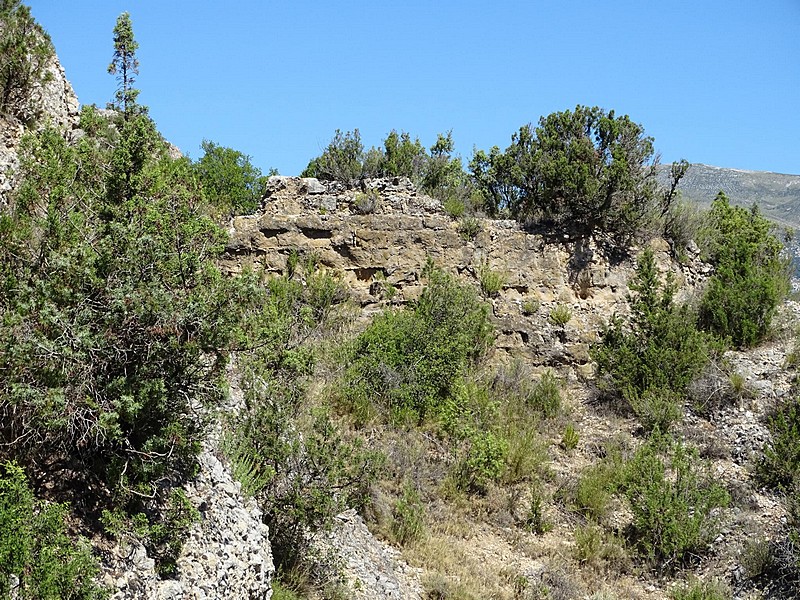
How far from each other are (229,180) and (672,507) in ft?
38.3

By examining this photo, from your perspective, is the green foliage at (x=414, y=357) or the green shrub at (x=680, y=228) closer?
the green foliage at (x=414, y=357)

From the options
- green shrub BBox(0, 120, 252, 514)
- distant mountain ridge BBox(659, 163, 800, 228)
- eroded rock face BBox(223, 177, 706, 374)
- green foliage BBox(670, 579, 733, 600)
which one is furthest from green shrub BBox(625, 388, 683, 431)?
distant mountain ridge BBox(659, 163, 800, 228)

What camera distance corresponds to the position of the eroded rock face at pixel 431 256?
1360 centimetres

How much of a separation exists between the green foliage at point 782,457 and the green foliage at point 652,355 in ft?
4.84

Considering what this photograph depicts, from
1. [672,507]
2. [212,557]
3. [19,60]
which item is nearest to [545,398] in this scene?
[672,507]

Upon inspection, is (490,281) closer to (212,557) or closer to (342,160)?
(342,160)

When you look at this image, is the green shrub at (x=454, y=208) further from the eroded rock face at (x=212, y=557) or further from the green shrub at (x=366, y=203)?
the eroded rock face at (x=212, y=557)

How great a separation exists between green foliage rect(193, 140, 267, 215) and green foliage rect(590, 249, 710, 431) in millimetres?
7967

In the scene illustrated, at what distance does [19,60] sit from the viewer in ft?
28.0

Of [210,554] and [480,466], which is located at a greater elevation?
[210,554]

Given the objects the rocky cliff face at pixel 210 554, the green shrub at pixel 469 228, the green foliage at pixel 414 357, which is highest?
the green shrub at pixel 469 228

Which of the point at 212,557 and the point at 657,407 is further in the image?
the point at 657,407

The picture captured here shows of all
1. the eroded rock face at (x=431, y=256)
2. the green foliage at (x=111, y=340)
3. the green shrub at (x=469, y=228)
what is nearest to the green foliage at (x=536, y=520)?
the eroded rock face at (x=431, y=256)

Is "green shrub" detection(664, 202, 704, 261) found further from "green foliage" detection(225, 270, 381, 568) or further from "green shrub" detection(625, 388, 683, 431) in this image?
"green foliage" detection(225, 270, 381, 568)
